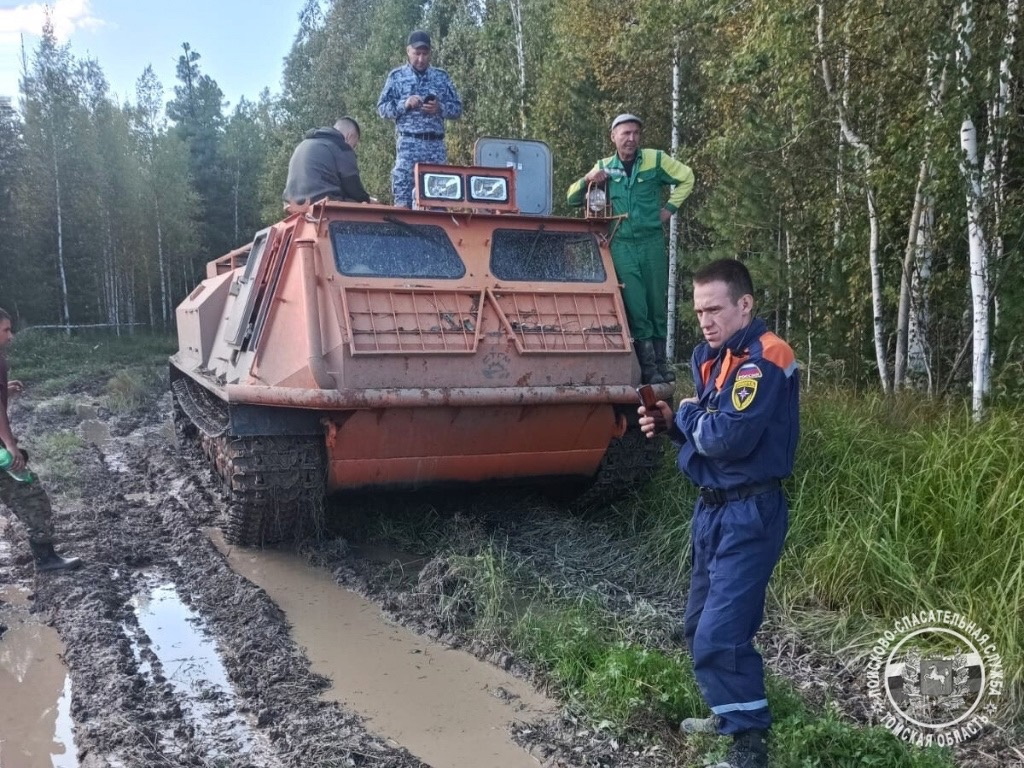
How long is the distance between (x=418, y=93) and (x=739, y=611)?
5701mm

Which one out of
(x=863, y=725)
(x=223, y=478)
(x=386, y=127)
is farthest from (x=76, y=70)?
(x=863, y=725)

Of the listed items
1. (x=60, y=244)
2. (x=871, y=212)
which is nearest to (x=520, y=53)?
(x=871, y=212)

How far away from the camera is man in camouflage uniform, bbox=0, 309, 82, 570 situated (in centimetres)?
528

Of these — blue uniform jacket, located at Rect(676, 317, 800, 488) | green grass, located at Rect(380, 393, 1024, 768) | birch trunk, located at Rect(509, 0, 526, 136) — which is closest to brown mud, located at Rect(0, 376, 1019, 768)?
green grass, located at Rect(380, 393, 1024, 768)

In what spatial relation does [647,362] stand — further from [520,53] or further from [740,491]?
[520,53]

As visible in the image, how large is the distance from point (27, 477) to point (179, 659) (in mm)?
1860

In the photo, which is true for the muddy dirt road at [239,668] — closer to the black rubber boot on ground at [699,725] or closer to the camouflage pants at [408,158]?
the black rubber boot on ground at [699,725]

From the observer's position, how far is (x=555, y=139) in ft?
47.4

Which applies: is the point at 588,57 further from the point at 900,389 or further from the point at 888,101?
the point at 900,389

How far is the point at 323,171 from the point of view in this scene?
6.29 meters

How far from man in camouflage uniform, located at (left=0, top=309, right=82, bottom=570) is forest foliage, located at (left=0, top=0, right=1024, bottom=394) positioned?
5271 millimetres

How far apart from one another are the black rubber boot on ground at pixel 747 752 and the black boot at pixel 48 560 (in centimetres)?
410

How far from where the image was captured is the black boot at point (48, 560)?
542cm

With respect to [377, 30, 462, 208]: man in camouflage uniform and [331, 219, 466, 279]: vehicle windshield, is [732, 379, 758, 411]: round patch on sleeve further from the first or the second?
[377, 30, 462, 208]: man in camouflage uniform
